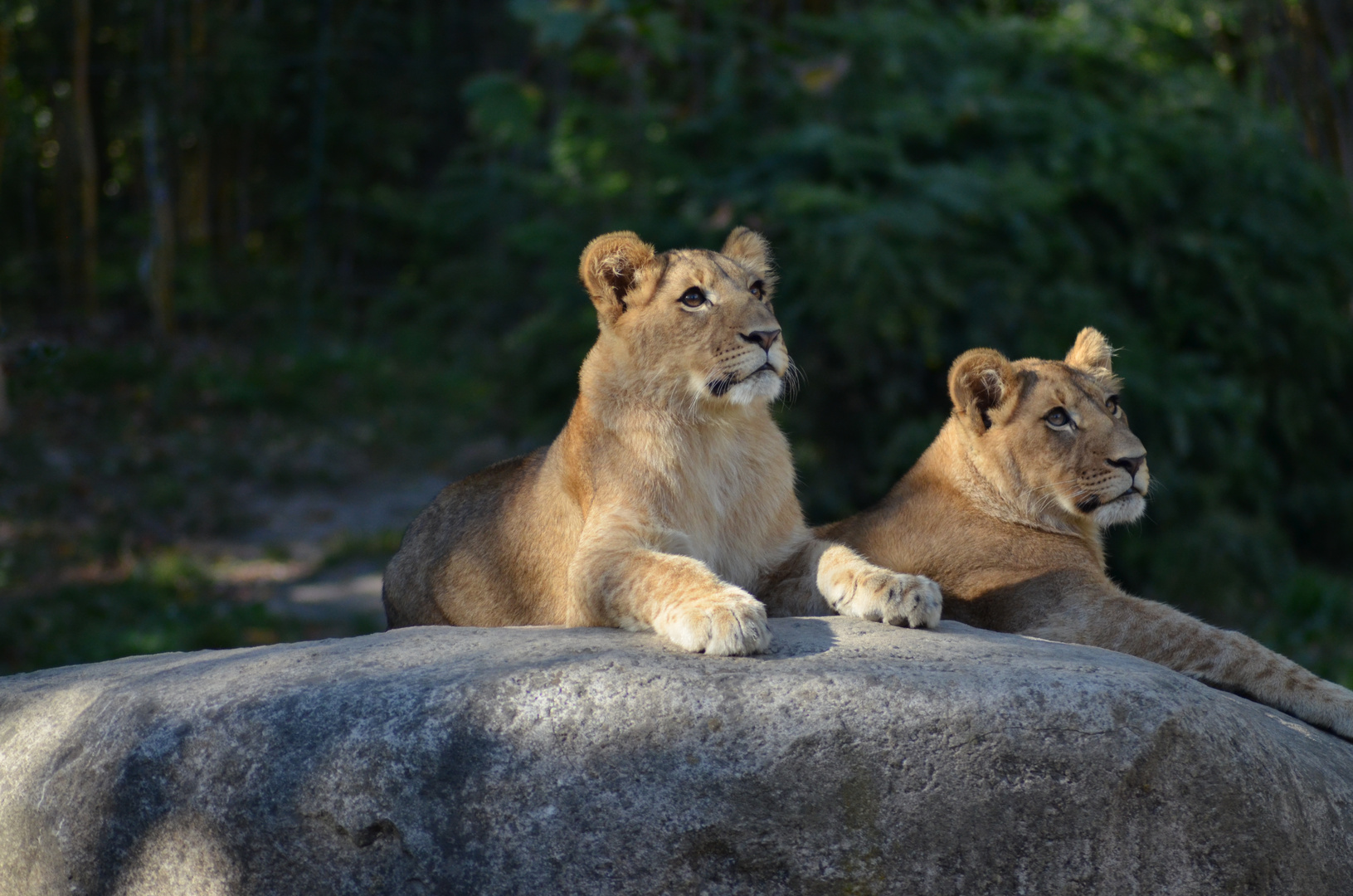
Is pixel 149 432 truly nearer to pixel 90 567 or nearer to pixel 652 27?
pixel 90 567

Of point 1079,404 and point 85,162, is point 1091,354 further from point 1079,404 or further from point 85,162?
point 85,162

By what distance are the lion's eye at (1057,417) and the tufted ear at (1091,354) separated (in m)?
0.44

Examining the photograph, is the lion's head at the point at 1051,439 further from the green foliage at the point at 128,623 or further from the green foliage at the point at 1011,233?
the green foliage at the point at 128,623

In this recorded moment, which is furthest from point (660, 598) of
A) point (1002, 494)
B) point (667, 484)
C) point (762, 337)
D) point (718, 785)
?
point (1002, 494)

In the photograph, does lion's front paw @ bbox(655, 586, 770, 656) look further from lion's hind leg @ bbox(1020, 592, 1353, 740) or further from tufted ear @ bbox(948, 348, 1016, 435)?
tufted ear @ bbox(948, 348, 1016, 435)

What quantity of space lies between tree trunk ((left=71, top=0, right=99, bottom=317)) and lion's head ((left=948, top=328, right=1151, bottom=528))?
41.2 ft

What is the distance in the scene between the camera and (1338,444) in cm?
1076

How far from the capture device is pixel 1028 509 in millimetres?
4969

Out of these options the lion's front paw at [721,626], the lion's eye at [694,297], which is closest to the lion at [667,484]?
the lion's eye at [694,297]

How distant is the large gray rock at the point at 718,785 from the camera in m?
3.26

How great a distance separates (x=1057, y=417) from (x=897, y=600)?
1257 mm

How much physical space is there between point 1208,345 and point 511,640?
7.77 metres

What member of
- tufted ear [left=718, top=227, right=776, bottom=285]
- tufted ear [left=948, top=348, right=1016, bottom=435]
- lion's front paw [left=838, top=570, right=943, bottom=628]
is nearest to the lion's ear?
tufted ear [left=718, top=227, right=776, bottom=285]

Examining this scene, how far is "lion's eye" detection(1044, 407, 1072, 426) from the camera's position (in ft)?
16.0
